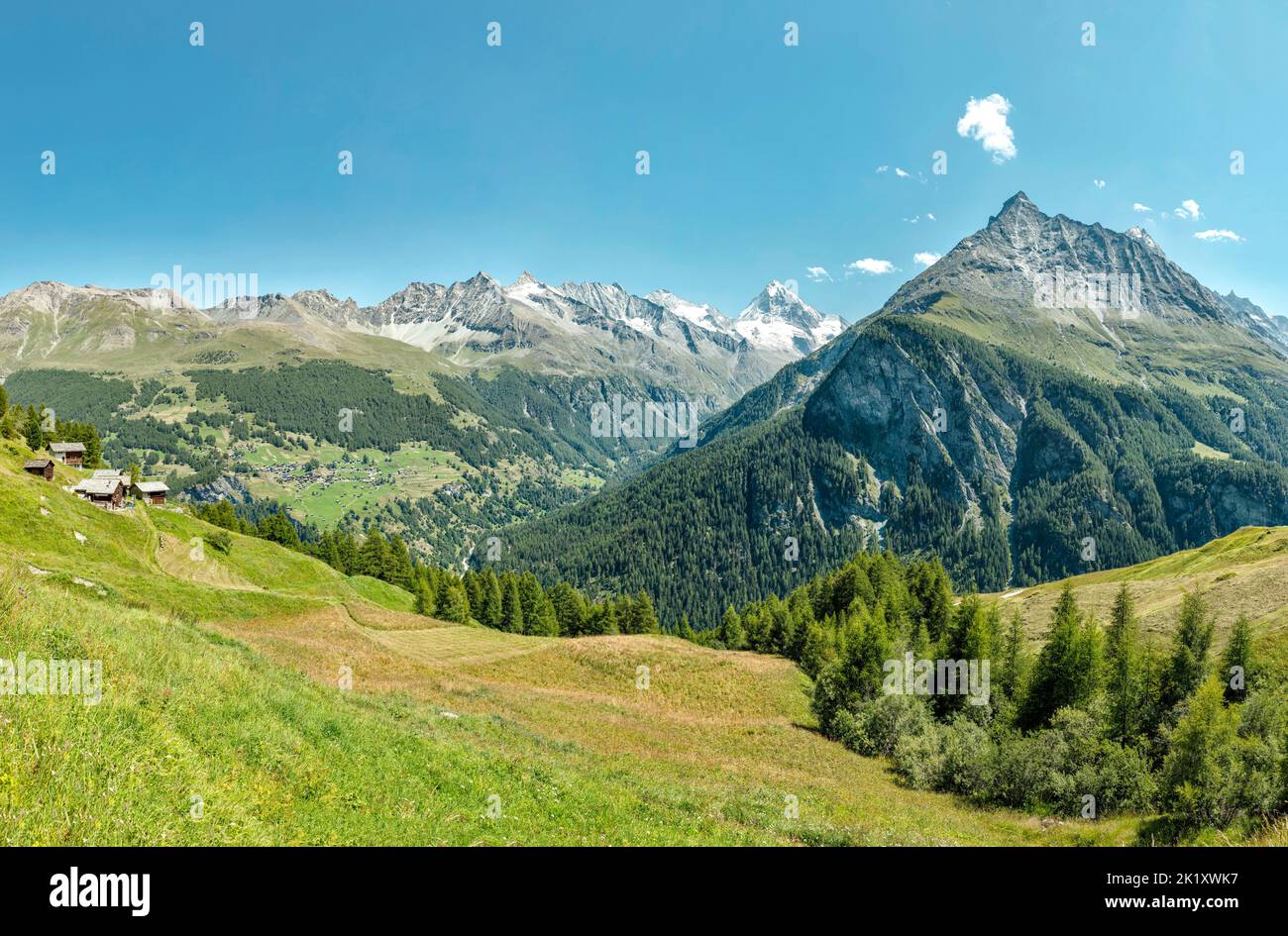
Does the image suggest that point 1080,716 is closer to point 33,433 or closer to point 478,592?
point 478,592

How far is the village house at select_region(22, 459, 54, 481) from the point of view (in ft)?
225

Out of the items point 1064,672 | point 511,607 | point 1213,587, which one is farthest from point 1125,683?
point 511,607

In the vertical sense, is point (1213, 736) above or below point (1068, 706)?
above

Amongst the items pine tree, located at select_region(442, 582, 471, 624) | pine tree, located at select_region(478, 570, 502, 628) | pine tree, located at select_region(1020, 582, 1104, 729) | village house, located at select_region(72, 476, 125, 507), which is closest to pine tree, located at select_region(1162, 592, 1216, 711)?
pine tree, located at select_region(1020, 582, 1104, 729)

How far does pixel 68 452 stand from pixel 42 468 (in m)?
24.6

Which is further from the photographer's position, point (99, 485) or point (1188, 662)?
point (99, 485)

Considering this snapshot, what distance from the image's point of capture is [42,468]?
6981 cm

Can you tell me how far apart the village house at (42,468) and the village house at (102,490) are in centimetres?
441

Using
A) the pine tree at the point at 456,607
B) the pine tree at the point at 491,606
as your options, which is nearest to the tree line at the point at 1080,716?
the pine tree at the point at 456,607
